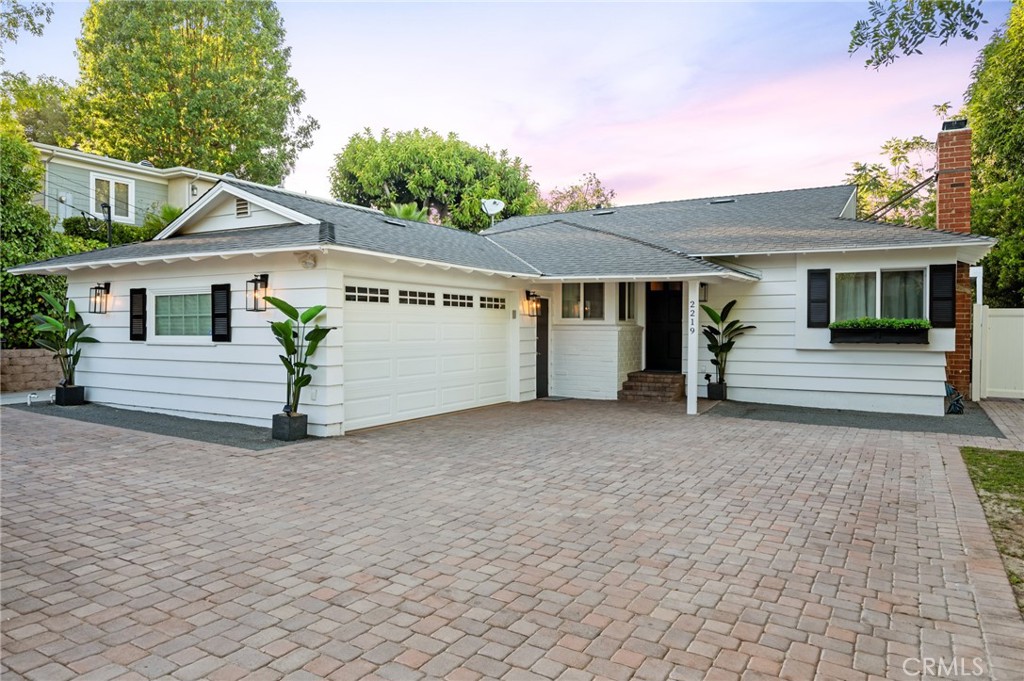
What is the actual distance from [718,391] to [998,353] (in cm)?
607

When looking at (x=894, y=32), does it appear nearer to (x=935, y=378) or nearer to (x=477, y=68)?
(x=935, y=378)

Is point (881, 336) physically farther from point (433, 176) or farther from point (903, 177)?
point (433, 176)

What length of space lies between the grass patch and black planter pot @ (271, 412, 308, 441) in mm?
7313

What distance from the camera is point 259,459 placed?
272 inches

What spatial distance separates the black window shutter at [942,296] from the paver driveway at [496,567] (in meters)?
3.72

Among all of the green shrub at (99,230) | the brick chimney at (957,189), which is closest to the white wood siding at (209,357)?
the green shrub at (99,230)

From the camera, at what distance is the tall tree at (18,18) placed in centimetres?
1233

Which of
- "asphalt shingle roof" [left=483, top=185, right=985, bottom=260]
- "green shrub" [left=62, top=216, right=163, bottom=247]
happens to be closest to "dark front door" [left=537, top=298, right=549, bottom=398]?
"asphalt shingle roof" [left=483, top=185, right=985, bottom=260]

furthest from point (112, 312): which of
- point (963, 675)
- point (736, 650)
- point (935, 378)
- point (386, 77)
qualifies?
point (935, 378)

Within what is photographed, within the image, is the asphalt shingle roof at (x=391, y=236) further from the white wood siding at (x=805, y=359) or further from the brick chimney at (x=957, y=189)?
the brick chimney at (x=957, y=189)

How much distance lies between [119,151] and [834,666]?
30.7 meters

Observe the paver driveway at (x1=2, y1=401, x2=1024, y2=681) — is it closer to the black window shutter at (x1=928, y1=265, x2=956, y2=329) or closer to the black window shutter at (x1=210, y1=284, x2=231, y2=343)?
the black window shutter at (x1=210, y1=284, x2=231, y2=343)

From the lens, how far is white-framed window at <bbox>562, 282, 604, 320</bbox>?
12461 mm

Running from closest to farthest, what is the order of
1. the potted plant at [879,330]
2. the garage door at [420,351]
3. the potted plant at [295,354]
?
1. the potted plant at [295,354]
2. the garage door at [420,351]
3. the potted plant at [879,330]
